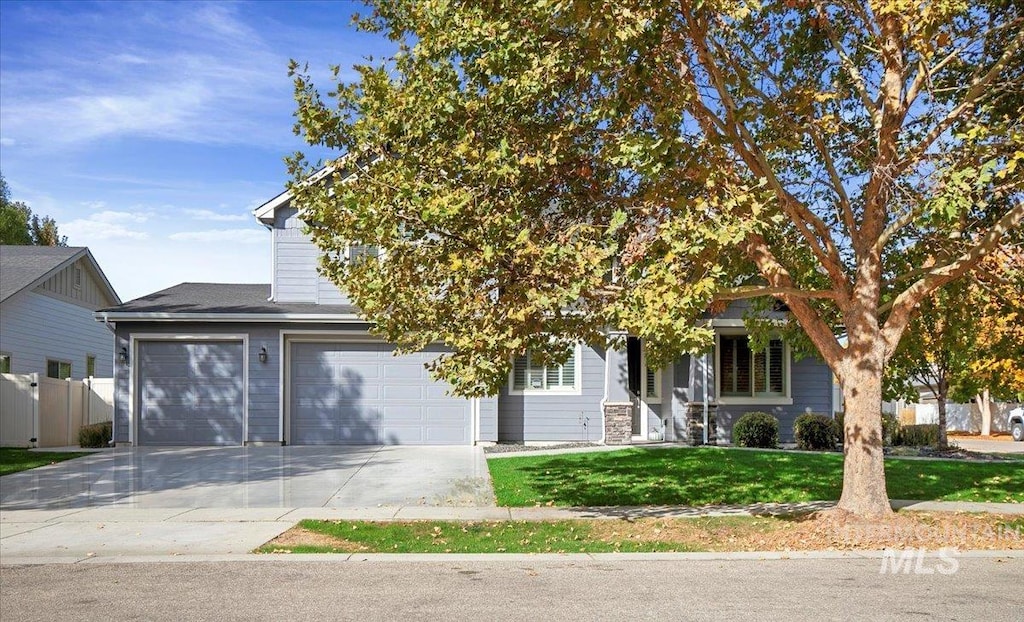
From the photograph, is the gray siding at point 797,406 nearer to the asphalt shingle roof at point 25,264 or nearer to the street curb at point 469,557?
the street curb at point 469,557

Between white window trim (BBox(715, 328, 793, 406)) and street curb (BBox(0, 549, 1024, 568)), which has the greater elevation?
white window trim (BBox(715, 328, 793, 406))

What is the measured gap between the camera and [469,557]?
30.4 feet

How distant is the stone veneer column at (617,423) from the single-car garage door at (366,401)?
327cm

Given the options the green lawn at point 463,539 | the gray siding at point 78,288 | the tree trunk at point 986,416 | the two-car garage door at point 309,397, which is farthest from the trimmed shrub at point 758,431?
the gray siding at point 78,288

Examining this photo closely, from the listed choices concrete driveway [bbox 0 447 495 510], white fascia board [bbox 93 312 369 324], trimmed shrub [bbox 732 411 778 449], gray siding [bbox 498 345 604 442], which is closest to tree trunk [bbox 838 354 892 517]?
concrete driveway [bbox 0 447 495 510]

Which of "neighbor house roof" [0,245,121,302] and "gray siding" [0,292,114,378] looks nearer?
"gray siding" [0,292,114,378]

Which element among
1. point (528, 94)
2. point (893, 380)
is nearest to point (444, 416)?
point (893, 380)

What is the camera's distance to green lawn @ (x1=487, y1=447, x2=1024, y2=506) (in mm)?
13016

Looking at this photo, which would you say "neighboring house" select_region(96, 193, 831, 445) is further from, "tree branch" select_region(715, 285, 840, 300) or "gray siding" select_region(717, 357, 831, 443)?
"tree branch" select_region(715, 285, 840, 300)

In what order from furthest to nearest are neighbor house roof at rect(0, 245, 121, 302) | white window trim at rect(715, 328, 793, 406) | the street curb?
neighbor house roof at rect(0, 245, 121, 302)
white window trim at rect(715, 328, 793, 406)
the street curb

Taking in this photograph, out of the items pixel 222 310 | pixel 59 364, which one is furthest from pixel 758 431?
pixel 59 364

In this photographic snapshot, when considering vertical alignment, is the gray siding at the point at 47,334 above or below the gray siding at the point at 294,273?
below

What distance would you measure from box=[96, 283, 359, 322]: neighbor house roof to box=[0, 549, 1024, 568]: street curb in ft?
34.2

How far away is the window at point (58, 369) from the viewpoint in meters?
27.8
